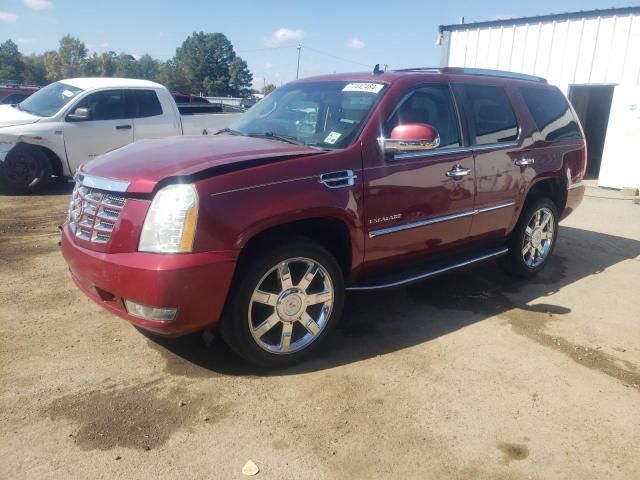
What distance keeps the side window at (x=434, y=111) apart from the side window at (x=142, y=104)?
21.0ft

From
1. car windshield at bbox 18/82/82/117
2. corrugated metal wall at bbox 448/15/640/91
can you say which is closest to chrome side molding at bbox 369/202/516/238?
car windshield at bbox 18/82/82/117

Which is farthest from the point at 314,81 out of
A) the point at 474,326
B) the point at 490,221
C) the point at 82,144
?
the point at 82,144

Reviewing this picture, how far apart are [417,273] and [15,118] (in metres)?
7.13

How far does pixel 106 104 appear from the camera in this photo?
8711 mm

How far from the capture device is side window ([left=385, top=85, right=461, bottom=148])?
12.7 feet

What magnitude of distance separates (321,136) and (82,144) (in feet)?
19.8

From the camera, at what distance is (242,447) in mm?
2605

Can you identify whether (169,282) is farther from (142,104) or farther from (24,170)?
(142,104)

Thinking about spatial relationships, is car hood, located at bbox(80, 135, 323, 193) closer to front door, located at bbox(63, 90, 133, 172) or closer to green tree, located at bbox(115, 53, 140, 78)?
front door, located at bbox(63, 90, 133, 172)

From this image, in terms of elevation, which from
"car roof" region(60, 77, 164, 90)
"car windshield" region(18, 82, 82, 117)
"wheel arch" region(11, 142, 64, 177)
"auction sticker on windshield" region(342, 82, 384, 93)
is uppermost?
"car roof" region(60, 77, 164, 90)

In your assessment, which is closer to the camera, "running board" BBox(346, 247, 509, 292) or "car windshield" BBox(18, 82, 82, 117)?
"running board" BBox(346, 247, 509, 292)

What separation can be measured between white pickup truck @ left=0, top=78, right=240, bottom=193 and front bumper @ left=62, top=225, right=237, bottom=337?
5.90 meters

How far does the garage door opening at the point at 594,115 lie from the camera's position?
15.3m

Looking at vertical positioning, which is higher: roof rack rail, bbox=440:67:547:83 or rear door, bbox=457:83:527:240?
roof rack rail, bbox=440:67:547:83
